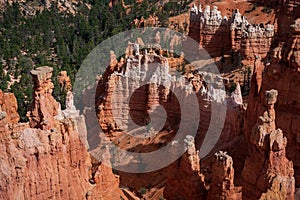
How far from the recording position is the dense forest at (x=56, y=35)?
56213 mm

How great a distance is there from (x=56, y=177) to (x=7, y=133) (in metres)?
2.20

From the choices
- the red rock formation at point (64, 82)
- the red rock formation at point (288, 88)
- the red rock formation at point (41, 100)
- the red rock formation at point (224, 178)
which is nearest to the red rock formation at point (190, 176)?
the red rock formation at point (224, 178)

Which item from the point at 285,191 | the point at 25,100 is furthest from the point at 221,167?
the point at 25,100

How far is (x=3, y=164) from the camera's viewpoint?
14.9 metres

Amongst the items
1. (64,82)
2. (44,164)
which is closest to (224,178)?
(44,164)

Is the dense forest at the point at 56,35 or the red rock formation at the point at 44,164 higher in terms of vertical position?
the dense forest at the point at 56,35

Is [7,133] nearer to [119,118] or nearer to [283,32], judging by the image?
[119,118]

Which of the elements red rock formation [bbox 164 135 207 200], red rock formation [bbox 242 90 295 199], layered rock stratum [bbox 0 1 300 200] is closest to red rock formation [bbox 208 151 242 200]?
layered rock stratum [bbox 0 1 300 200]

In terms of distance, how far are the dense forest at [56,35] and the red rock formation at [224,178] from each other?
81.7 ft

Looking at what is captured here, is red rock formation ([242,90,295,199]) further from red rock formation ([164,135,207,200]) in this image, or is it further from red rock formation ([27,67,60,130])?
red rock formation ([27,67,60,130])

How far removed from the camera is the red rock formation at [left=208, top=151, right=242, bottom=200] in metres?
19.2

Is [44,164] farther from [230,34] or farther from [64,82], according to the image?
[230,34]

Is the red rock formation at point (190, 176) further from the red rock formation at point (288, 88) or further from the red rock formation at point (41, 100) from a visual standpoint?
the red rock formation at point (41, 100)

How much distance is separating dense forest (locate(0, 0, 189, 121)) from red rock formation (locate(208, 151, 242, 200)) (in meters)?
24.9
